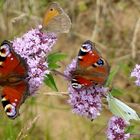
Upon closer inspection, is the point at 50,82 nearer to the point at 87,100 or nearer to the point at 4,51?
the point at 87,100

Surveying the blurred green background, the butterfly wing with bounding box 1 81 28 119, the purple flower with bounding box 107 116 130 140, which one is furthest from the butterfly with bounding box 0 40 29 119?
the blurred green background

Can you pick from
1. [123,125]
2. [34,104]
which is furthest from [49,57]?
[34,104]

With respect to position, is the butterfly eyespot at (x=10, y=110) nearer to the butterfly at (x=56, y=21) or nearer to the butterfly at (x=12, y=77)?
the butterfly at (x=12, y=77)

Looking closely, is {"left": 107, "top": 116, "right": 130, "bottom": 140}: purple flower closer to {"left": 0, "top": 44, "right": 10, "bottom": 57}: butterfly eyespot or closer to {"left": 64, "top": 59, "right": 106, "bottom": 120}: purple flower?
{"left": 64, "top": 59, "right": 106, "bottom": 120}: purple flower

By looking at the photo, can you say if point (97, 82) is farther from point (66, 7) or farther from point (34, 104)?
→ point (66, 7)

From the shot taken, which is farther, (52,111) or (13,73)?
(52,111)

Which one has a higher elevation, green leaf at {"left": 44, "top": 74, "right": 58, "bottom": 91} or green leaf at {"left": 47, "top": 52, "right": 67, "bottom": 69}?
green leaf at {"left": 47, "top": 52, "right": 67, "bottom": 69}

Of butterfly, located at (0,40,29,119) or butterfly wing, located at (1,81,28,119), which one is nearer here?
butterfly wing, located at (1,81,28,119)
